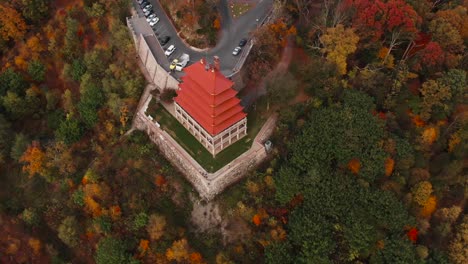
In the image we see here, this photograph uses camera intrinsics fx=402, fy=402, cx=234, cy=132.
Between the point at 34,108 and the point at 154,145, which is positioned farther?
the point at 34,108

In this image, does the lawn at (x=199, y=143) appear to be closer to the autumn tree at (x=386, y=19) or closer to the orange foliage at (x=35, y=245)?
the autumn tree at (x=386, y=19)

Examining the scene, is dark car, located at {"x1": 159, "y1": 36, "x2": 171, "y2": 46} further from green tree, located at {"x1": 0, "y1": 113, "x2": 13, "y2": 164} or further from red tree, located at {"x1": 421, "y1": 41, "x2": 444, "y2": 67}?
red tree, located at {"x1": 421, "y1": 41, "x2": 444, "y2": 67}

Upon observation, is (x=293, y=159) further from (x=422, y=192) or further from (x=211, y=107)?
(x=422, y=192)

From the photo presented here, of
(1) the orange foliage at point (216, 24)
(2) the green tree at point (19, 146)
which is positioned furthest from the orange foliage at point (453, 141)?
(2) the green tree at point (19, 146)

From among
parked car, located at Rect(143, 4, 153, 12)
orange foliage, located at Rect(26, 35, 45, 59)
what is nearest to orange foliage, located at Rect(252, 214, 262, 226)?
parked car, located at Rect(143, 4, 153, 12)

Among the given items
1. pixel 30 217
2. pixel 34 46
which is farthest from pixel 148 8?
pixel 30 217

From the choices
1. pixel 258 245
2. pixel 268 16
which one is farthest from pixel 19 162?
pixel 268 16

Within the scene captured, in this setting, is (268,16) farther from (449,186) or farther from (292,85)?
(449,186)
